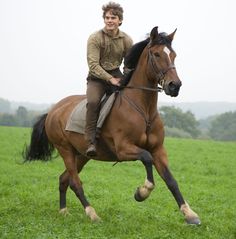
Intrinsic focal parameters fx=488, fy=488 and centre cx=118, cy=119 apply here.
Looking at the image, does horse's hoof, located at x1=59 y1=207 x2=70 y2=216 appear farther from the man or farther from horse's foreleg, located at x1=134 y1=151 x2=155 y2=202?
horse's foreleg, located at x1=134 y1=151 x2=155 y2=202

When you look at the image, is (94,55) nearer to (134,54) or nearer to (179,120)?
(134,54)

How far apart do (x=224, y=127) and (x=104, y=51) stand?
285 feet

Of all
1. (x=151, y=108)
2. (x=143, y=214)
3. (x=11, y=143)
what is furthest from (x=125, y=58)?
(x=11, y=143)

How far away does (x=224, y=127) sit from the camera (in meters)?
93.4

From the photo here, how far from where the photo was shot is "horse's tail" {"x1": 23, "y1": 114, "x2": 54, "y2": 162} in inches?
445

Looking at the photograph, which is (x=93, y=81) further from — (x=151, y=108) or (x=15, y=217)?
(x=15, y=217)

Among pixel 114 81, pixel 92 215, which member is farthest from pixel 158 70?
pixel 92 215

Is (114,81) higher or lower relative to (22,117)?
higher

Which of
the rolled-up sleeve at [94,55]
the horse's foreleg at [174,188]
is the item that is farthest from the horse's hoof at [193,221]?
the rolled-up sleeve at [94,55]

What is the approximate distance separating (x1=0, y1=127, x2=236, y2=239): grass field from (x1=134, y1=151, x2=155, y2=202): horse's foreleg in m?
0.58

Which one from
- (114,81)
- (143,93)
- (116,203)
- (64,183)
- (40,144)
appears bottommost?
(116,203)

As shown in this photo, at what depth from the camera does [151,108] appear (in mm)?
8148

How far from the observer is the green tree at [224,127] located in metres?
90.0

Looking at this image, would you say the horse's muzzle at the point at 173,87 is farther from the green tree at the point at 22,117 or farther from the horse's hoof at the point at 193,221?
the green tree at the point at 22,117
